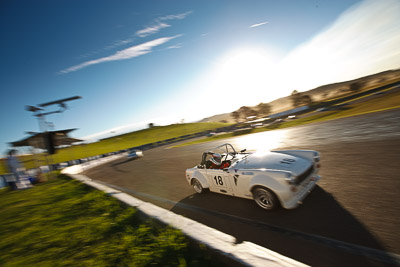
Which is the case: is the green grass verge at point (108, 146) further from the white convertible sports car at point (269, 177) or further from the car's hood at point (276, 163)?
the car's hood at point (276, 163)

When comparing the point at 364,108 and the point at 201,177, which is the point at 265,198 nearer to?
the point at 201,177

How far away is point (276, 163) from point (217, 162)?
1.84m

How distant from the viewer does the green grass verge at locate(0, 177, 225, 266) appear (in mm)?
2576

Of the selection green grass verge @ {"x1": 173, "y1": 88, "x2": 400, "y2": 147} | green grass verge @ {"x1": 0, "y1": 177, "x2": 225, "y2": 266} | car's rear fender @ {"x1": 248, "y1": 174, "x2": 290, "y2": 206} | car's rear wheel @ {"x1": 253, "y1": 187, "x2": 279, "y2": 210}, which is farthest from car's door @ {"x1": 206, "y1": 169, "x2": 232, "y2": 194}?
green grass verge @ {"x1": 173, "y1": 88, "x2": 400, "y2": 147}

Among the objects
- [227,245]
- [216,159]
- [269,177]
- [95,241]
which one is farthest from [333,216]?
[95,241]

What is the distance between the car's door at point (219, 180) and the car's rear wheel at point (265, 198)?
776mm

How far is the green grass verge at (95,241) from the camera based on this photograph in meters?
2.58

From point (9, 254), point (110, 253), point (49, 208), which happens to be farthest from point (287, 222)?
A: point (49, 208)

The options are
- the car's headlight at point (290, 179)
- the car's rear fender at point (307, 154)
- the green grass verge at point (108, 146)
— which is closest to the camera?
the car's headlight at point (290, 179)

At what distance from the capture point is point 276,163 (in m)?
3.99

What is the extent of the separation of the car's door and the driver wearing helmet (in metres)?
0.23

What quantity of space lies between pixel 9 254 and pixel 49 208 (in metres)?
2.75

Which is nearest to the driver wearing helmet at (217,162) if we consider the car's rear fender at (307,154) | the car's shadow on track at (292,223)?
the car's shadow on track at (292,223)

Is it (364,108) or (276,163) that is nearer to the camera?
(276,163)
